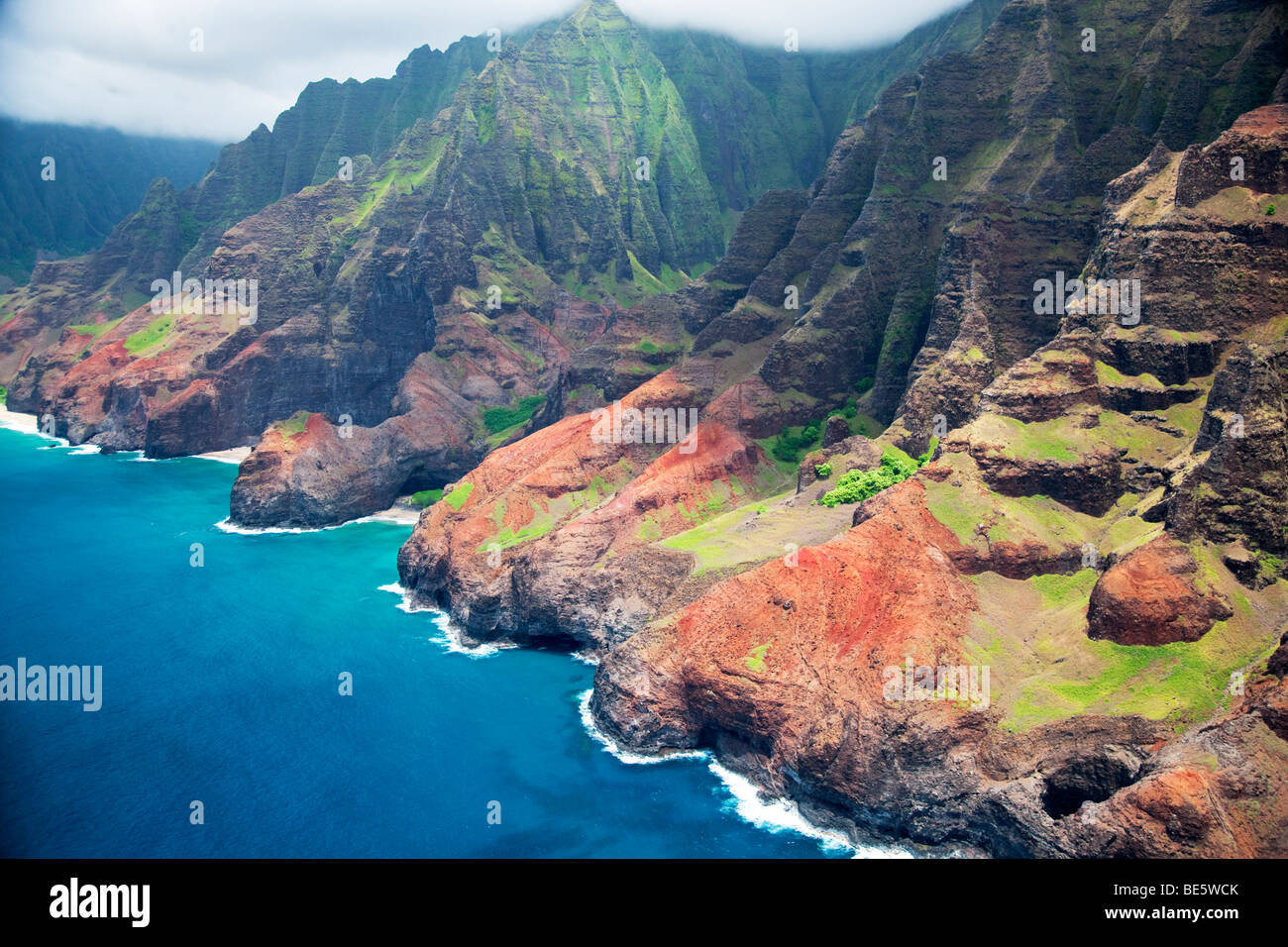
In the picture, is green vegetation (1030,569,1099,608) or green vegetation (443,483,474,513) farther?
green vegetation (443,483,474,513)

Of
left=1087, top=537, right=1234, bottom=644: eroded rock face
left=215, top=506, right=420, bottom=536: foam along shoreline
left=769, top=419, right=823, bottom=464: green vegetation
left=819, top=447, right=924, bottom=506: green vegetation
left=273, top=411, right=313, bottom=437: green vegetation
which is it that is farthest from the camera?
left=273, top=411, right=313, bottom=437: green vegetation

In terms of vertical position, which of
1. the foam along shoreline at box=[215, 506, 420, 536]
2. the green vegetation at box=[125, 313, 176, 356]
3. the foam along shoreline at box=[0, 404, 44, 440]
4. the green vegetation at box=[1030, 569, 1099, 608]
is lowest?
the foam along shoreline at box=[215, 506, 420, 536]

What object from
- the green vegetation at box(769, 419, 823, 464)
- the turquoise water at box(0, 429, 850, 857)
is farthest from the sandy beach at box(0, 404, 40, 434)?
the green vegetation at box(769, 419, 823, 464)

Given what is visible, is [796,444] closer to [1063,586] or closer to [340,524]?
[1063,586]

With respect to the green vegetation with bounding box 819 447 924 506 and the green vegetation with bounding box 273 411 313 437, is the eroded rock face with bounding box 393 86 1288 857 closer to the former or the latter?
the green vegetation with bounding box 819 447 924 506

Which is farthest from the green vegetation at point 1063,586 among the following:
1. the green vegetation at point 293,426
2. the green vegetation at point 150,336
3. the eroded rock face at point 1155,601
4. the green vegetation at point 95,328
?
the green vegetation at point 95,328
